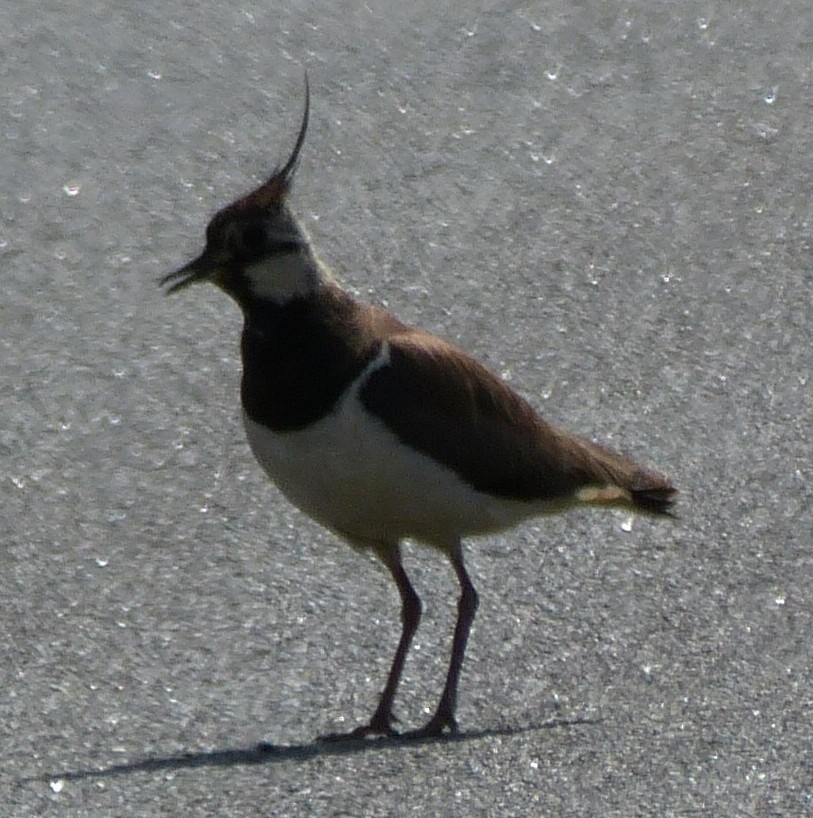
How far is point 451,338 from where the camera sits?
7.77 metres

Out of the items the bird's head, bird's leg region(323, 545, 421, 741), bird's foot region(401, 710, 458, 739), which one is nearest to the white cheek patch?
the bird's head

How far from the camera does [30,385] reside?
24.4 feet

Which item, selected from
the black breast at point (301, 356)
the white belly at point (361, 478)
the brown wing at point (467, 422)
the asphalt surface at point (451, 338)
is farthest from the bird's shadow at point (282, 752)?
the black breast at point (301, 356)

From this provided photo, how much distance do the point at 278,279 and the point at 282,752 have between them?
108 centimetres

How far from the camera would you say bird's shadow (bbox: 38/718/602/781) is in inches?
199

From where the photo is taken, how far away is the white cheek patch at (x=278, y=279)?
546cm

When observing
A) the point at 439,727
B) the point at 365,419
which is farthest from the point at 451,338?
the point at 439,727

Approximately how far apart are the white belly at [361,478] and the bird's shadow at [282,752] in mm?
481

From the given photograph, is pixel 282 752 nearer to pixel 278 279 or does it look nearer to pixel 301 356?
pixel 301 356

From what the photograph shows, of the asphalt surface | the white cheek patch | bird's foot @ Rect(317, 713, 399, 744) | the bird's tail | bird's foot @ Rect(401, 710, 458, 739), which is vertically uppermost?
the white cheek patch

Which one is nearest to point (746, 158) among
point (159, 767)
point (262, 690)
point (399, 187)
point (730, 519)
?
point (399, 187)

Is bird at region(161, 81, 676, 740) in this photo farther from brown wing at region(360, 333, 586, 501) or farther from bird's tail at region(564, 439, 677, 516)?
bird's tail at region(564, 439, 677, 516)

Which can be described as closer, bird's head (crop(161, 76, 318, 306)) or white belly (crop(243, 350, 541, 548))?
white belly (crop(243, 350, 541, 548))

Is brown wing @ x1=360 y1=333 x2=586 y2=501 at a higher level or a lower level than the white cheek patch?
lower
